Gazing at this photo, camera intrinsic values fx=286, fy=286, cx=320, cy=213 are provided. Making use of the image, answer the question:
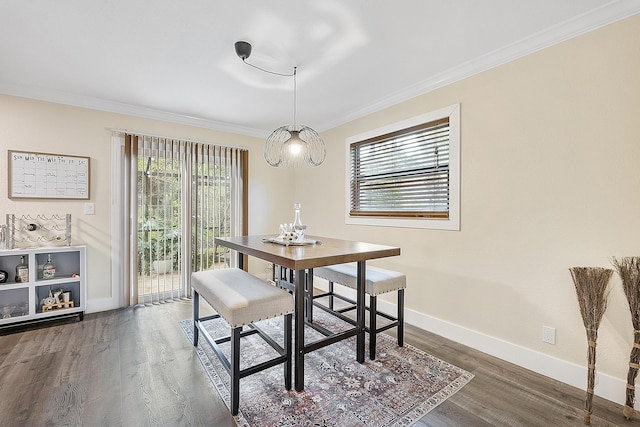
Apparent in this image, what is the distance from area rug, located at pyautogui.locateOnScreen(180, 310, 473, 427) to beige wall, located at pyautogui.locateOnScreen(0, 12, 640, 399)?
583 mm

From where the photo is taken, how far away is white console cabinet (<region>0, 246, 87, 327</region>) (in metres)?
2.71

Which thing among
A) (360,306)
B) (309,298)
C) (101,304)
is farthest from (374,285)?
(101,304)

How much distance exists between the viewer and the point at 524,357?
2086 mm

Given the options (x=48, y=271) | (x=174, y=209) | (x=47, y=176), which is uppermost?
(x=47, y=176)

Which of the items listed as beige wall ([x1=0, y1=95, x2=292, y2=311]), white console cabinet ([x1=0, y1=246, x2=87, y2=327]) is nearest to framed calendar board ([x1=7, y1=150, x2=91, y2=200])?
beige wall ([x1=0, y1=95, x2=292, y2=311])

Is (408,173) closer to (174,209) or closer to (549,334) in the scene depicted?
(549,334)

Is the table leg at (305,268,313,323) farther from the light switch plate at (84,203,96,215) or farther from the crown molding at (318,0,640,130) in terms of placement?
the light switch plate at (84,203,96,215)

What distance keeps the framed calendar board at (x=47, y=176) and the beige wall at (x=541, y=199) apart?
3613 millimetres

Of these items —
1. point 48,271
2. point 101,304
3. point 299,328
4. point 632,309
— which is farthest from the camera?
point 101,304

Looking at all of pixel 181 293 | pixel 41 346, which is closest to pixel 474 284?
pixel 181 293

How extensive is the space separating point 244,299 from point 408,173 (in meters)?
2.03

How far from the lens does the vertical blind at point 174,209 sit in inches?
133

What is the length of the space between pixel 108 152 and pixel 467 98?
3.75 m

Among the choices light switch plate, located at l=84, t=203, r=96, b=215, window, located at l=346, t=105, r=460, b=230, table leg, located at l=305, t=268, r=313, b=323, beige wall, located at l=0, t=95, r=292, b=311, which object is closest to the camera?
window, located at l=346, t=105, r=460, b=230
